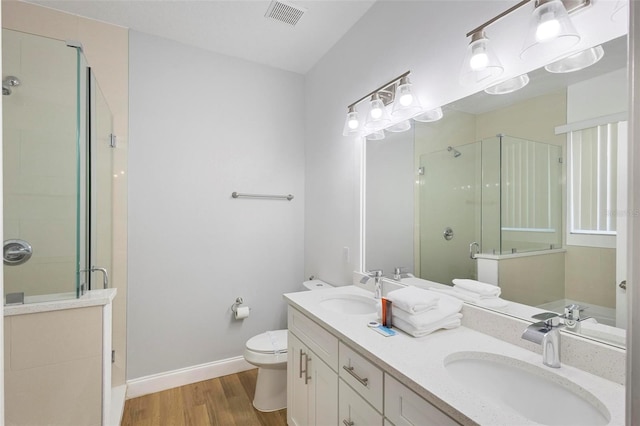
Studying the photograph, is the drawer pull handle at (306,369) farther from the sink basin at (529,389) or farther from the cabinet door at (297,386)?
the sink basin at (529,389)

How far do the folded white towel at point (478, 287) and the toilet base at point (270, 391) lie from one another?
4.32ft

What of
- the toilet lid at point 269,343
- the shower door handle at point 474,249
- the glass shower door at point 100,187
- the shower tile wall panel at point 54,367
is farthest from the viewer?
the toilet lid at point 269,343

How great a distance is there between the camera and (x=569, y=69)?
1.09 metres

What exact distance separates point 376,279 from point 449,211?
58 centimetres

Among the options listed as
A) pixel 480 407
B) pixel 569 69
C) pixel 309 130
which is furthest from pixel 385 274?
pixel 309 130

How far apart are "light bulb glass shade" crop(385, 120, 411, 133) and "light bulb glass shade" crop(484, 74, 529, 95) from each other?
19.8 inches

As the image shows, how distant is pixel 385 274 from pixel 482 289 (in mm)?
666

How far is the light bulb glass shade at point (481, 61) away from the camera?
123 centimetres

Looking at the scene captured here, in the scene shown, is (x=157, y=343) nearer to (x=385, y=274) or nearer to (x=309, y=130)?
(x=385, y=274)

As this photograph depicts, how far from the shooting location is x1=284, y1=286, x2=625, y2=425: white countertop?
2.61 feet

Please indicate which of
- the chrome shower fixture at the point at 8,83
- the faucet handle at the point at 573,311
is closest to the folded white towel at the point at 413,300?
the faucet handle at the point at 573,311

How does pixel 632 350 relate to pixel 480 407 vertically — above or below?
above

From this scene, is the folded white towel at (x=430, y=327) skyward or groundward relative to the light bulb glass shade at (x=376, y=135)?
groundward

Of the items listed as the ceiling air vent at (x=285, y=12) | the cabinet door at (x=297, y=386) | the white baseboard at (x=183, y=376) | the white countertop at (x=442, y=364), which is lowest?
the white baseboard at (x=183, y=376)
